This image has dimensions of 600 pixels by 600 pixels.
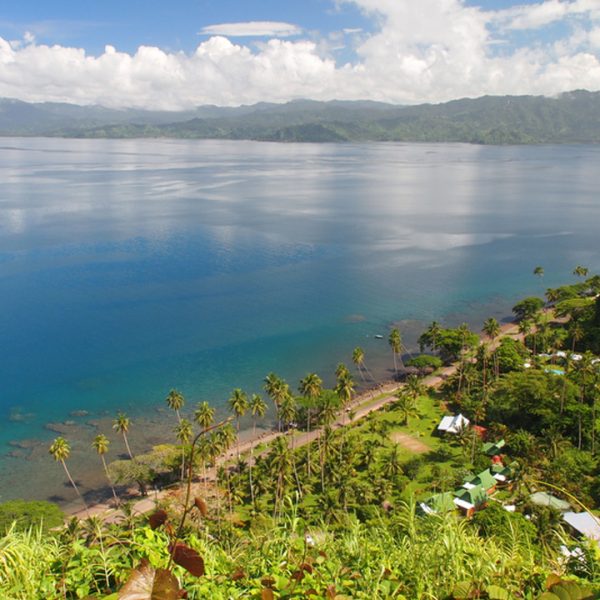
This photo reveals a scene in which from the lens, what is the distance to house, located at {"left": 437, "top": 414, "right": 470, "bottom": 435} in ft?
126

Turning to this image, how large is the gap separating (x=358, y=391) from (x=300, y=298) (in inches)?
962

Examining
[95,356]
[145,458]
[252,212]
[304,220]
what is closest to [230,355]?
[95,356]

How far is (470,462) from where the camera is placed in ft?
114

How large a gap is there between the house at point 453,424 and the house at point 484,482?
19.6 ft

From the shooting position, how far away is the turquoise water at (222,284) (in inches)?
1964

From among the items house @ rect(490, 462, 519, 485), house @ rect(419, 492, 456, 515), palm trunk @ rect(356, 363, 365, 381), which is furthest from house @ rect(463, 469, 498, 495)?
palm trunk @ rect(356, 363, 365, 381)

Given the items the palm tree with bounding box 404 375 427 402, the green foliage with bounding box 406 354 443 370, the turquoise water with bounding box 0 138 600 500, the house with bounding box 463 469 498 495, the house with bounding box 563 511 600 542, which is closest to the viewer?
the house with bounding box 563 511 600 542

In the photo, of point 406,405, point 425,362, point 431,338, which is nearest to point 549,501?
point 406,405

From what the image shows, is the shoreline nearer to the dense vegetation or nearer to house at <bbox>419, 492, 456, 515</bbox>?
the dense vegetation

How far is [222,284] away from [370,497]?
50.7 m

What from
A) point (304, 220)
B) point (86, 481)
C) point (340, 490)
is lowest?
point (86, 481)

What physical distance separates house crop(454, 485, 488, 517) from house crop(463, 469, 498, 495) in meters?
0.87

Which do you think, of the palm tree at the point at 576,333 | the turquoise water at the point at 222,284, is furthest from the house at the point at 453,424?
the palm tree at the point at 576,333

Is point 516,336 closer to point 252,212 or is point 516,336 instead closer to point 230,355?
point 230,355
